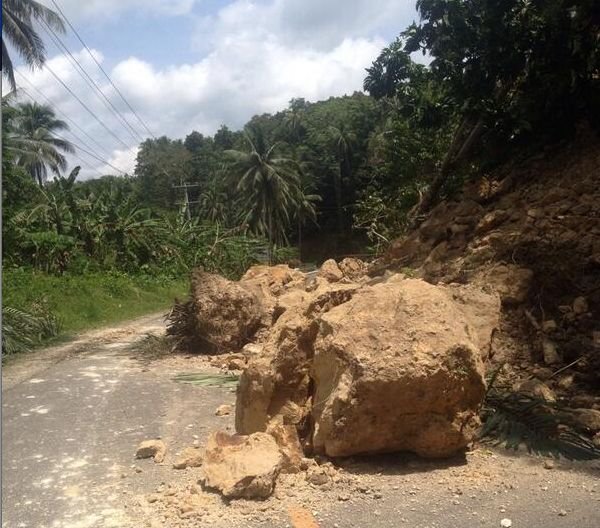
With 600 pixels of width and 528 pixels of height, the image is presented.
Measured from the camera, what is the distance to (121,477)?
4.76m

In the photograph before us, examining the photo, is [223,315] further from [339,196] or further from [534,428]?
[339,196]

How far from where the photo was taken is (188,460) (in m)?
4.88

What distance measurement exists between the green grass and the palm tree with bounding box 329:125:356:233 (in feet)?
99.4

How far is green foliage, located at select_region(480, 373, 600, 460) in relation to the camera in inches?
185

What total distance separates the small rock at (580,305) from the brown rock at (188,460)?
3.80 metres

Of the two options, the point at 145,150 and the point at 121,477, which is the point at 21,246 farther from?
the point at 145,150

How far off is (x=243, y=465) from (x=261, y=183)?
38.6 meters

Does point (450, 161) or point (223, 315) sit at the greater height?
point (450, 161)

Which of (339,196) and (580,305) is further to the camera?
(339,196)

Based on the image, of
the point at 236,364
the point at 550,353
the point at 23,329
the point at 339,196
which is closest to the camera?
the point at 550,353

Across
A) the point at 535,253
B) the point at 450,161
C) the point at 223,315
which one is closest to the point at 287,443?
the point at 535,253

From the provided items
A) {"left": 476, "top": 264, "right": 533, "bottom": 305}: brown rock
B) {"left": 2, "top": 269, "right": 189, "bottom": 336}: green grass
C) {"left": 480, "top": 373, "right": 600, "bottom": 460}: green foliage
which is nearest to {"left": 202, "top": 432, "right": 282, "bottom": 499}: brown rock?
{"left": 480, "top": 373, "right": 600, "bottom": 460}: green foliage

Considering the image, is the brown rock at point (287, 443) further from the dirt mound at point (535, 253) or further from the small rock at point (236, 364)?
the small rock at point (236, 364)

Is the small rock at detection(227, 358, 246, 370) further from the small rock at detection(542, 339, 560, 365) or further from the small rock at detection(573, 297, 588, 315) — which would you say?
the small rock at detection(573, 297, 588, 315)
